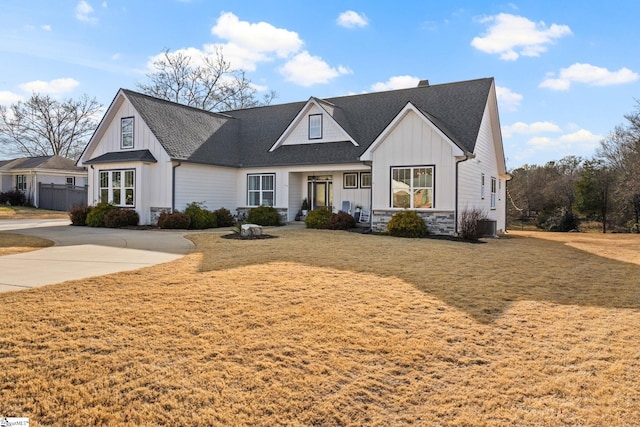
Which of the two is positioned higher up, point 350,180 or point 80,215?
point 350,180

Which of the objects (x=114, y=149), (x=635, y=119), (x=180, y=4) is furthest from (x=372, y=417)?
(x=635, y=119)

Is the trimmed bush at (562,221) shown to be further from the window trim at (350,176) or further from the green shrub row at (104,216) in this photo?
the green shrub row at (104,216)

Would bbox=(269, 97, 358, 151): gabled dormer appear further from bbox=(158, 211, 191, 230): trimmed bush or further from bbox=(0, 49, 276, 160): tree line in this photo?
bbox=(0, 49, 276, 160): tree line

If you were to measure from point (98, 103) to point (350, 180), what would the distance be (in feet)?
134

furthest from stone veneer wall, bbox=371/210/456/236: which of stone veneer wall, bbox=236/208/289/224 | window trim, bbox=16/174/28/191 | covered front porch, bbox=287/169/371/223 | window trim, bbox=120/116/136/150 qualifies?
window trim, bbox=16/174/28/191

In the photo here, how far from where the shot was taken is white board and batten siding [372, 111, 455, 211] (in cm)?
1645

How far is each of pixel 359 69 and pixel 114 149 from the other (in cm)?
1304

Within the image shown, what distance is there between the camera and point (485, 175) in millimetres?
20484

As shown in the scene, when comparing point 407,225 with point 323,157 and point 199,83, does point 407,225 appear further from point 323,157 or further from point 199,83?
point 199,83

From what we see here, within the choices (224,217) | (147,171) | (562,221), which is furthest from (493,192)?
(147,171)

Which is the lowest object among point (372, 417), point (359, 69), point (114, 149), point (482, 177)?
point (372, 417)

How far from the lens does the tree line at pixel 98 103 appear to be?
41.4m

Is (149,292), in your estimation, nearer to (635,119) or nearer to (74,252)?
(74,252)

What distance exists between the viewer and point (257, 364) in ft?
13.1
